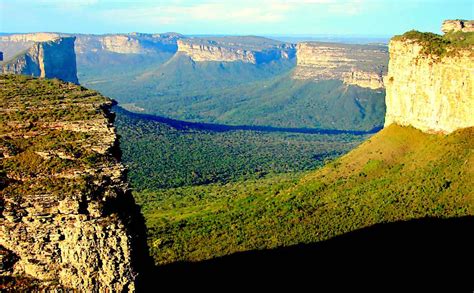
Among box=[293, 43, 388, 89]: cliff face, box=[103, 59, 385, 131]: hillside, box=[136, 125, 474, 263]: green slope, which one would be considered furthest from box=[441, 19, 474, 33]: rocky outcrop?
box=[103, 59, 385, 131]: hillside

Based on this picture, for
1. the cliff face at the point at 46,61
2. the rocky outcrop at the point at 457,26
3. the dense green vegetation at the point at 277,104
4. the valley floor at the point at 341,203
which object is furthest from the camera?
the dense green vegetation at the point at 277,104

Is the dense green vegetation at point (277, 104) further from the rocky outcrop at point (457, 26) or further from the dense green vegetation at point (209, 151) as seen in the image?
the rocky outcrop at point (457, 26)

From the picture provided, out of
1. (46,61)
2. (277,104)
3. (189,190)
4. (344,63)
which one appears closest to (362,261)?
(189,190)

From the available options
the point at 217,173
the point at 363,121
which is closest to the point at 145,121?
the point at 217,173

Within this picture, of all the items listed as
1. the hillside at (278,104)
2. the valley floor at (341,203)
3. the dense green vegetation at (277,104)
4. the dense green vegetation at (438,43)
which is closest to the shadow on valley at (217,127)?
the hillside at (278,104)

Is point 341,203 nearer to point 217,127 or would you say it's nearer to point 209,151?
point 209,151

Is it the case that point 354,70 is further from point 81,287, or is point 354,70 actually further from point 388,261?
point 81,287

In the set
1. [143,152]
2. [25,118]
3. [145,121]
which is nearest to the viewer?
[25,118]
